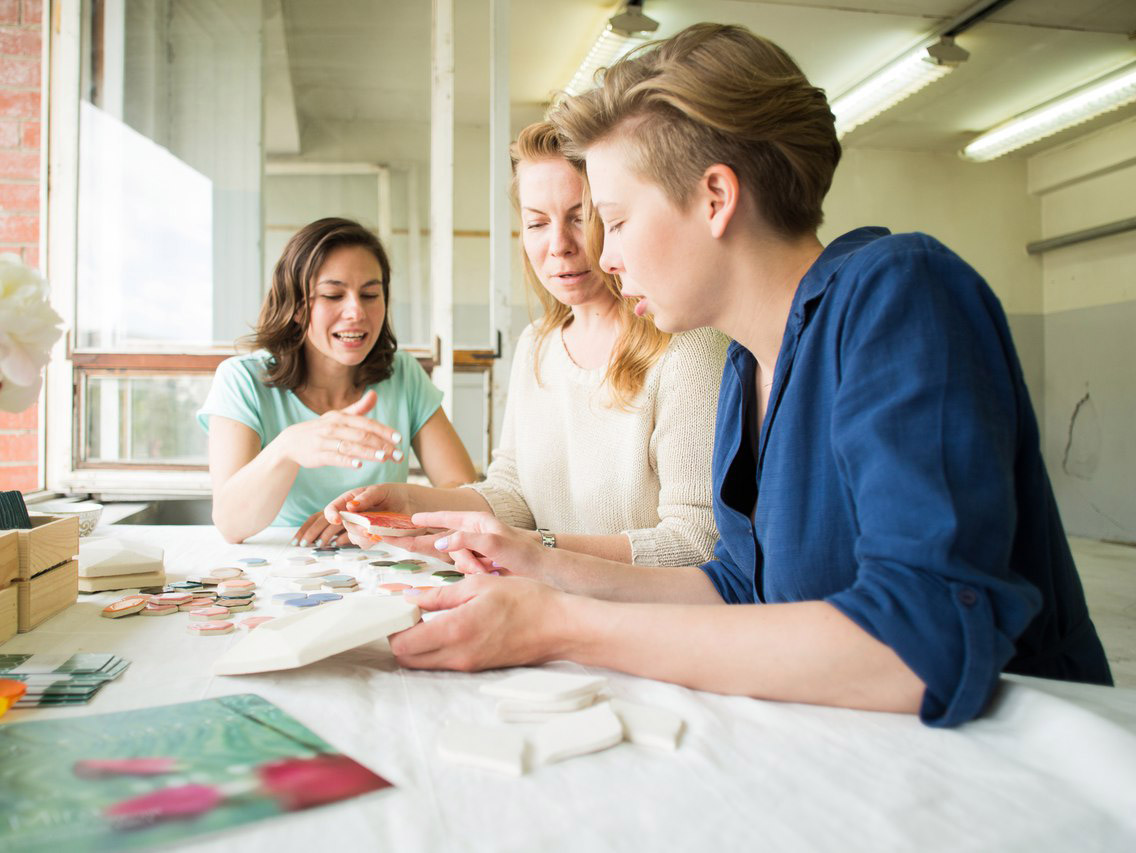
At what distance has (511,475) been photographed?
200 cm

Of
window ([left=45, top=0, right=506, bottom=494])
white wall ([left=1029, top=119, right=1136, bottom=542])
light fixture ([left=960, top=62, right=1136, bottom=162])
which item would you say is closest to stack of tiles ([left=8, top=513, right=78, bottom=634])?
window ([left=45, top=0, right=506, bottom=494])

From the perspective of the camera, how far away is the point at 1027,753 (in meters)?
0.67

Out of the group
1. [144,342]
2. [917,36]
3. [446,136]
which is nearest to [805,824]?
[446,136]

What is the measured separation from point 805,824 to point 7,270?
0.97 metres

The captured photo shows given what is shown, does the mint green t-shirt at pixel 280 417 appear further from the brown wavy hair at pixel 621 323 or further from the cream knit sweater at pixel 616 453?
the brown wavy hair at pixel 621 323

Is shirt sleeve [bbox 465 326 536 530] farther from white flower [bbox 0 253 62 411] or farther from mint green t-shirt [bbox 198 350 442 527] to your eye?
white flower [bbox 0 253 62 411]

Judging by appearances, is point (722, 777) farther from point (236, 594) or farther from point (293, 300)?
point (293, 300)

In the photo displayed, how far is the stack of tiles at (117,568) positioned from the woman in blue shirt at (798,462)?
49 centimetres

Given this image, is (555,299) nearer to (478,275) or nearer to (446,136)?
(446,136)

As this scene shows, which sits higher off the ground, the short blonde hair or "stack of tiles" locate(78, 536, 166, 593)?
the short blonde hair

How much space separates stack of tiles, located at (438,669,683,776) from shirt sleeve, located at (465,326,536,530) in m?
1.11

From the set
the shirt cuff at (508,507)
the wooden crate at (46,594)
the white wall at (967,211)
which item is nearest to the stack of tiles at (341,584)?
the wooden crate at (46,594)

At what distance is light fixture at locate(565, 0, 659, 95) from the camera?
14.3 ft

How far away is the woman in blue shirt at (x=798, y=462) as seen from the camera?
2.34 feet
